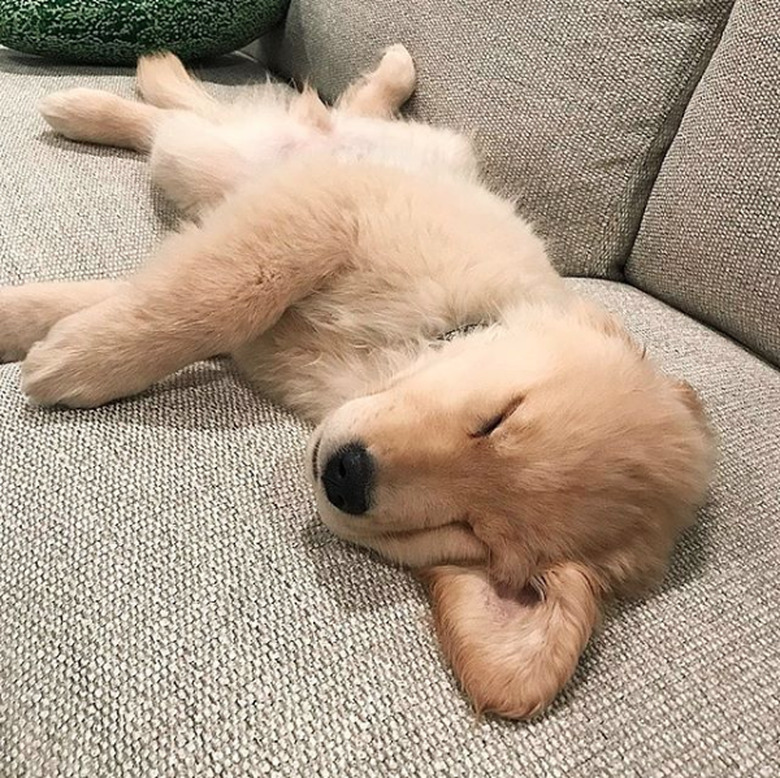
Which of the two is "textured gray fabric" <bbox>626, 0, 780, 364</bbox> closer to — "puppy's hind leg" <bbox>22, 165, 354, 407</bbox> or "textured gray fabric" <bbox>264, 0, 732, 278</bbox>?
"textured gray fabric" <bbox>264, 0, 732, 278</bbox>

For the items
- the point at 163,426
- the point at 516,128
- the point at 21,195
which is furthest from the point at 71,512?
the point at 516,128

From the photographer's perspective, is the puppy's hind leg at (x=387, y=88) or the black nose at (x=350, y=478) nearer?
the black nose at (x=350, y=478)

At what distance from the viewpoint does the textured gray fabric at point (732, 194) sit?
1604mm

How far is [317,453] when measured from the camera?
117 centimetres

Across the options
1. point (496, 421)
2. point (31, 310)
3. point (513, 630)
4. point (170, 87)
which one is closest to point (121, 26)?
point (170, 87)

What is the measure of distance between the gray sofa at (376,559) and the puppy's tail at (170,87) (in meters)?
0.31

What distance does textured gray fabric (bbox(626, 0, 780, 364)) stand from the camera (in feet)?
5.26

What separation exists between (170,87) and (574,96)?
103 cm

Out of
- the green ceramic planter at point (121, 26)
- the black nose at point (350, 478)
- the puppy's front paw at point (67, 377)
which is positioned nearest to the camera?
the black nose at point (350, 478)

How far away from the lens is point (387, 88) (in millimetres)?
2133

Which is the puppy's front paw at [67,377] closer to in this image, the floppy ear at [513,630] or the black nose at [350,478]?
the black nose at [350,478]

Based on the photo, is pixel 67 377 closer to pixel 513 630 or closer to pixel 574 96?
pixel 513 630

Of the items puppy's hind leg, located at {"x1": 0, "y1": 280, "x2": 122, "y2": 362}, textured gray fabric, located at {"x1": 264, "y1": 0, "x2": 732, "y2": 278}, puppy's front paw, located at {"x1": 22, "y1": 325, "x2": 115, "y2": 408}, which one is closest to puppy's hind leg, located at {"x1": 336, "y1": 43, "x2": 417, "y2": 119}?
textured gray fabric, located at {"x1": 264, "y1": 0, "x2": 732, "y2": 278}

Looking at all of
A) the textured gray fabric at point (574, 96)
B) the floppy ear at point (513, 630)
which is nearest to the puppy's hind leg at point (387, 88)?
the textured gray fabric at point (574, 96)
